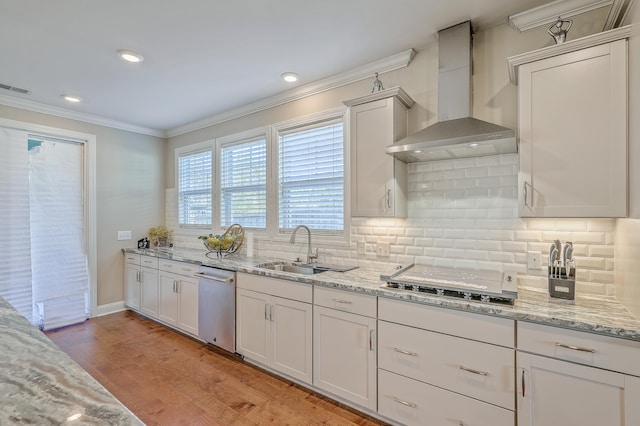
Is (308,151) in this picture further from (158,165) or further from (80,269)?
(80,269)

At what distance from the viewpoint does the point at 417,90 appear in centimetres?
255

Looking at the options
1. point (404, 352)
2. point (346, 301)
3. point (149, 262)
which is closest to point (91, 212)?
point (149, 262)

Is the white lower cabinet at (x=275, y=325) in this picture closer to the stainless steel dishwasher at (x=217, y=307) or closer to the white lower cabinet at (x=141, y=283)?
the stainless steel dishwasher at (x=217, y=307)

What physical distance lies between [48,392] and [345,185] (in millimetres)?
2465

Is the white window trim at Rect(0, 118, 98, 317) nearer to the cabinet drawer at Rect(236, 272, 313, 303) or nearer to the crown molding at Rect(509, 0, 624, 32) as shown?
the cabinet drawer at Rect(236, 272, 313, 303)

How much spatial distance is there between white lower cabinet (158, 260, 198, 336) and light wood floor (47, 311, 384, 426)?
18cm

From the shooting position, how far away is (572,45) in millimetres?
1692

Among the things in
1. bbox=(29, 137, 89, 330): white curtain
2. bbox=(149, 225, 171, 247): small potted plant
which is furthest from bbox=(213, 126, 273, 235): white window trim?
bbox=(29, 137, 89, 330): white curtain

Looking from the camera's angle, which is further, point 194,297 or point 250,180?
point 250,180

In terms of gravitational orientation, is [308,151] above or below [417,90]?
below

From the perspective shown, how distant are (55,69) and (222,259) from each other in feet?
7.66

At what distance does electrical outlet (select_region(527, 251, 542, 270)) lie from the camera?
2.04m

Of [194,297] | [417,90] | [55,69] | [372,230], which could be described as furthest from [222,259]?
[417,90]

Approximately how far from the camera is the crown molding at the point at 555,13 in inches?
72.5
